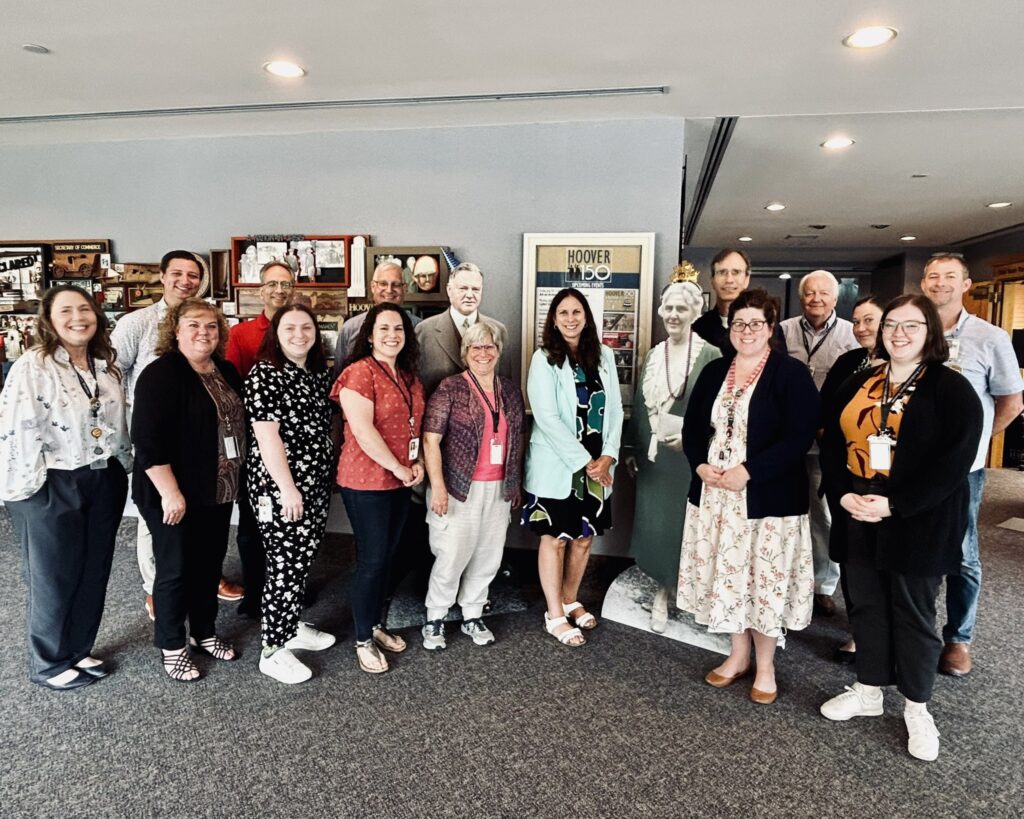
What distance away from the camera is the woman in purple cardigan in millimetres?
2768

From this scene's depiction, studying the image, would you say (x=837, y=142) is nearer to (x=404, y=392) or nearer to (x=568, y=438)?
(x=568, y=438)

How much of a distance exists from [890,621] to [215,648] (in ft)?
8.99

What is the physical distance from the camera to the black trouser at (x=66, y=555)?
2.48 meters

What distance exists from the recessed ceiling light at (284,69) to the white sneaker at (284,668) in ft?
8.66

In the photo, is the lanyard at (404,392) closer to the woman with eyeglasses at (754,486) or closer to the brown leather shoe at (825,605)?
the woman with eyeglasses at (754,486)

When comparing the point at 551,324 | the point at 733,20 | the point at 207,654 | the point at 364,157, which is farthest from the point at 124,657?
the point at 733,20

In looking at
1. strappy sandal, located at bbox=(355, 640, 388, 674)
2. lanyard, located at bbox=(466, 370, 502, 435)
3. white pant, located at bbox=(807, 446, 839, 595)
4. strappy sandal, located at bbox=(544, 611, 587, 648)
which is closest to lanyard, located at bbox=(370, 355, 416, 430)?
lanyard, located at bbox=(466, 370, 502, 435)

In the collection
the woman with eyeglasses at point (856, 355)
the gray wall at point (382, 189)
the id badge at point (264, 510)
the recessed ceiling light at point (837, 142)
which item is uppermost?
the recessed ceiling light at point (837, 142)

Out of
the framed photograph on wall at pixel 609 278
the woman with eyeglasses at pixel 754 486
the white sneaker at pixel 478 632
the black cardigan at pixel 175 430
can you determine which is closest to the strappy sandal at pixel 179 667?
the black cardigan at pixel 175 430

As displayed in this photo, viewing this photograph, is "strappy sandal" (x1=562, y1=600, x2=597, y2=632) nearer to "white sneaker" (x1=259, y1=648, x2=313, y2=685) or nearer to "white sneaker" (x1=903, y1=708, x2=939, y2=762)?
"white sneaker" (x1=259, y1=648, x2=313, y2=685)

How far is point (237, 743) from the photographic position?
2.26 m

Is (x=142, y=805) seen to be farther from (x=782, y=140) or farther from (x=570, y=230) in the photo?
(x=782, y=140)

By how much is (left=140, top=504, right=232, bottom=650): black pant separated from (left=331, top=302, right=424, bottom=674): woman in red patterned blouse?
576 millimetres

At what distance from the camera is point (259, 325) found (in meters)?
3.27
